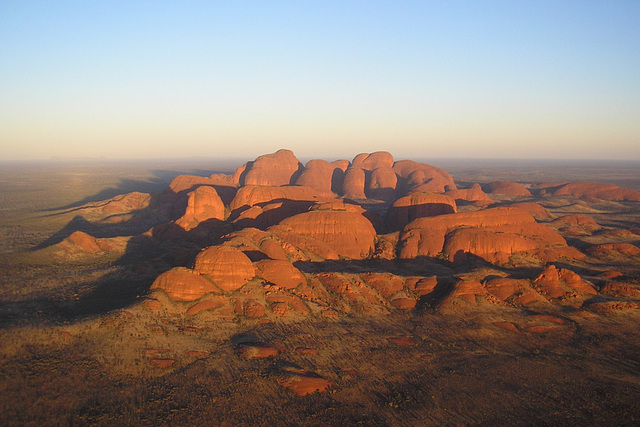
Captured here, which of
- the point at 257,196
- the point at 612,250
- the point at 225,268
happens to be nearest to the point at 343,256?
the point at 225,268

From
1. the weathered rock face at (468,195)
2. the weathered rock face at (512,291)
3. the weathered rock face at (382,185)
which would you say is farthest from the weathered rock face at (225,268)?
the weathered rock face at (382,185)

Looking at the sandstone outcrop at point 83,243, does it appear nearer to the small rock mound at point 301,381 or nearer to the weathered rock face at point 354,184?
the small rock mound at point 301,381

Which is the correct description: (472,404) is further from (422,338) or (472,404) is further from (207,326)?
(207,326)

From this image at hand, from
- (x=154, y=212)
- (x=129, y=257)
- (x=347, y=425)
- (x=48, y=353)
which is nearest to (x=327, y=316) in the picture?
(x=347, y=425)

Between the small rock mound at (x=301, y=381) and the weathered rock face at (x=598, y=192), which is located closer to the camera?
the small rock mound at (x=301, y=381)

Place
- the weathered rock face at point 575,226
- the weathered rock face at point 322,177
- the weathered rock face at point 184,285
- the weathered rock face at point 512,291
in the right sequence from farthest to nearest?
1. the weathered rock face at point 322,177
2. the weathered rock face at point 575,226
3. the weathered rock face at point 512,291
4. the weathered rock face at point 184,285

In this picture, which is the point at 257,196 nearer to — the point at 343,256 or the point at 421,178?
the point at 343,256
